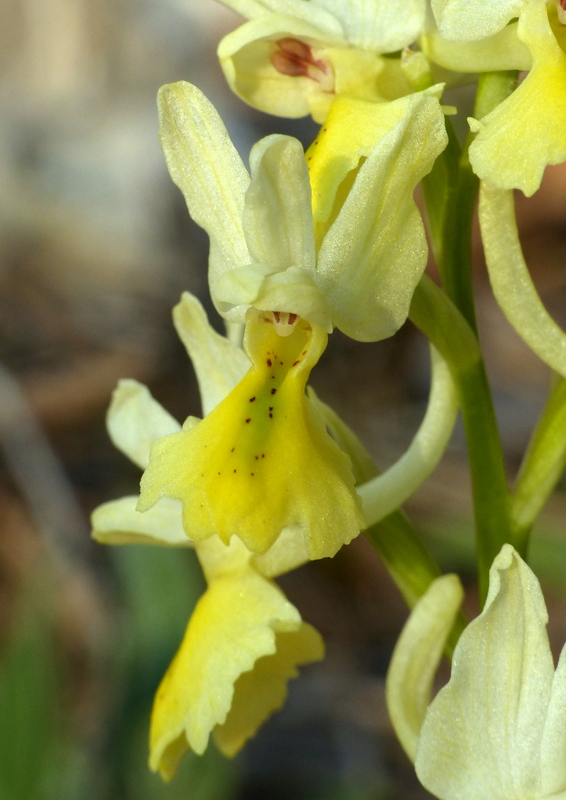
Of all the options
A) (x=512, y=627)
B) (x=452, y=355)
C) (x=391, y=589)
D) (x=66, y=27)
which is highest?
(x=452, y=355)

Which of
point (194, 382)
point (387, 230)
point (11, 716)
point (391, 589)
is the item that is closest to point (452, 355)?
point (387, 230)

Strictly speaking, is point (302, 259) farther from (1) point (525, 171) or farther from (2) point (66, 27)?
(2) point (66, 27)

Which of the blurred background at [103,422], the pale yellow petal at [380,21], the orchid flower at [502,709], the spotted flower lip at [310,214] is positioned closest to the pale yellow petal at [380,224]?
the spotted flower lip at [310,214]

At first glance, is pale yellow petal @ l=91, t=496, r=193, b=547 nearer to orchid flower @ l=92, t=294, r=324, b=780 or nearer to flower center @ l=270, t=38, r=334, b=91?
orchid flower @ l=92, t=294, r=324, b=780

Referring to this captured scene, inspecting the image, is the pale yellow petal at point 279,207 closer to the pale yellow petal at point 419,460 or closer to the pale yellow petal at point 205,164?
the pale yellow petal at point 205,164

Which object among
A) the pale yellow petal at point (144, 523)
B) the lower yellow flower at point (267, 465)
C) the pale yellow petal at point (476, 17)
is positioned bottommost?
the pale yellow petal at point (144, 523)

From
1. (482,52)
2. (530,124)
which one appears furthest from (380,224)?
A: (482,52)

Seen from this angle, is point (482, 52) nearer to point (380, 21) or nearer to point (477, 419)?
point (380, 21)
